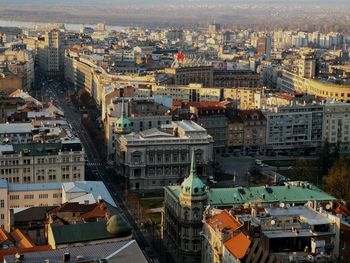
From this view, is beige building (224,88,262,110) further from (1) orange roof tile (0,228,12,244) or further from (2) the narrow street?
(1) orange roof tile (0,228,12,244)

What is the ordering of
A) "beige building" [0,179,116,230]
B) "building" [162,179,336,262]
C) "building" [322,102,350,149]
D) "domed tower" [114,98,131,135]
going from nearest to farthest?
"building" [162,179,336,262] → "beige building" [0,179,116,230] → "domed tower" [114,98,131,135] → "building" [322,102,350,149]

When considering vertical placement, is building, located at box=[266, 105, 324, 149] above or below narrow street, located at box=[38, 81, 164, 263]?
above

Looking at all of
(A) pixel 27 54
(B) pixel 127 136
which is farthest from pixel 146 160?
(A) pixel 27 54

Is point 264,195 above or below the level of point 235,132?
above

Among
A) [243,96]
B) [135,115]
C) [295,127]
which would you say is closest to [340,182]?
[295,127]

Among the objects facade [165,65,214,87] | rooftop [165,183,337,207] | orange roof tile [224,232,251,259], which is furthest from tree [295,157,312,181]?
facade [165,65,214,87]

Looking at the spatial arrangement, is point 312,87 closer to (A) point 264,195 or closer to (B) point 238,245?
(A) point 264,195
